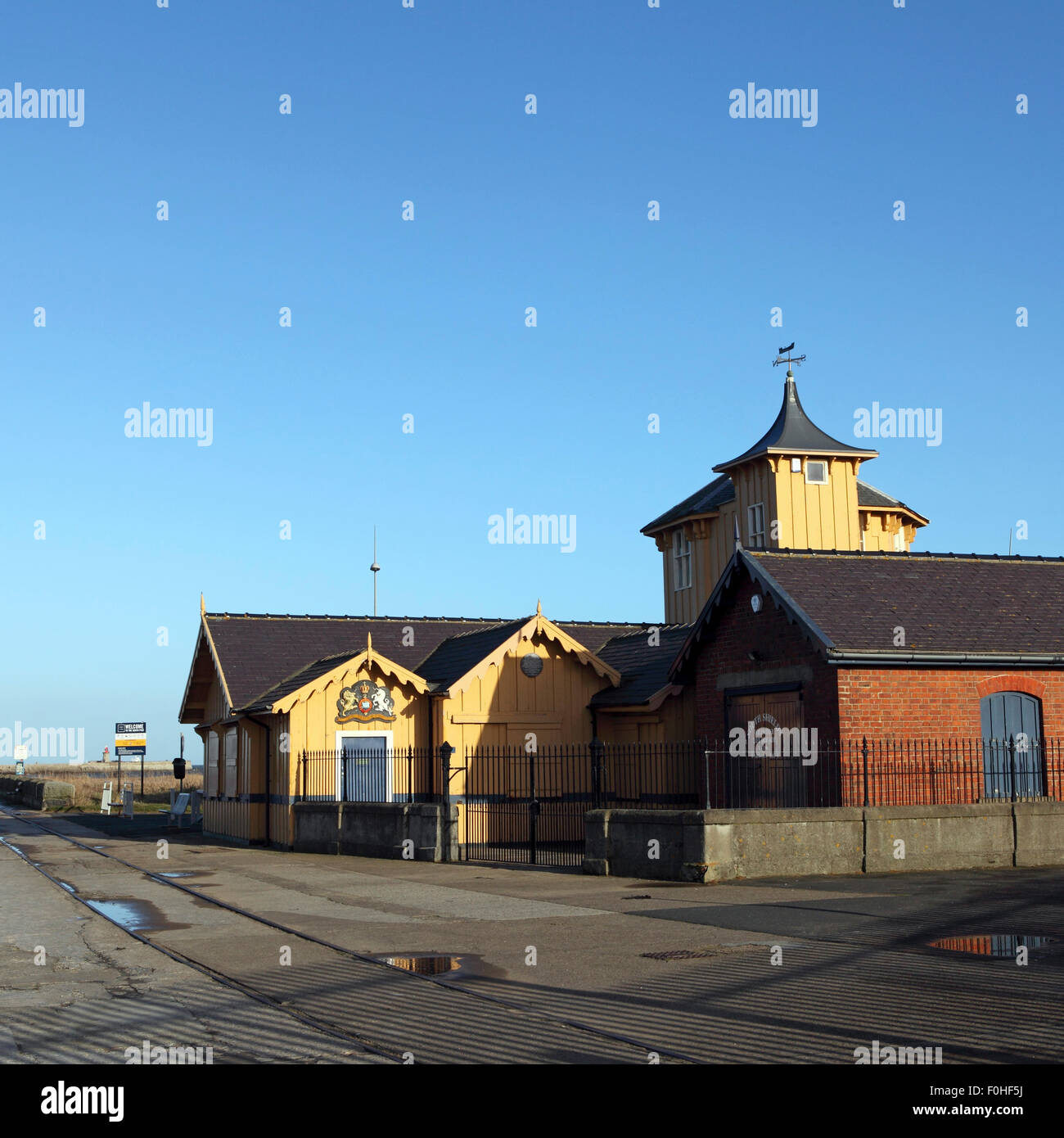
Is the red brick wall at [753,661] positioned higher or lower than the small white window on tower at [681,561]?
lower

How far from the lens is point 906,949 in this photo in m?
11.3

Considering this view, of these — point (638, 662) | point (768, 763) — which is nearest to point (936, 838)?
point (768, 763)

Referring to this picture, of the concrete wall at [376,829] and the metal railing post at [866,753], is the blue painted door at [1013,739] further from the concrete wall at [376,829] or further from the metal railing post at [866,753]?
the concrete wall at [376,829]

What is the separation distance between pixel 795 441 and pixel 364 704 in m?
15.8

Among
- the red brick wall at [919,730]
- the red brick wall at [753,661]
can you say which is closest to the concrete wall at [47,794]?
the red brick wall at [753,661]

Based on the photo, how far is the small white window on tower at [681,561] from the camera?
4012cm

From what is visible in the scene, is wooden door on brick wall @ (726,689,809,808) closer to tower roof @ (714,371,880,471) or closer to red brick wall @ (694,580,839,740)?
red brick wall @ (694,580,839,740)

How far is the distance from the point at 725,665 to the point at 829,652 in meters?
4.23

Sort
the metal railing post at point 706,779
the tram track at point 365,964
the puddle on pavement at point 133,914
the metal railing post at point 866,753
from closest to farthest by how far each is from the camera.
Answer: the tram track at point 365,964, the puddle on pavement at point 133,914, the metal railing post at point 706,779, the metal railing post at point 866,753

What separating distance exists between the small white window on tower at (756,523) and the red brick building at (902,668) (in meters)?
11.8

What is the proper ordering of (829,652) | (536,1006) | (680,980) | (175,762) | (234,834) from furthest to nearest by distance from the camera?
(175,762) < (234,834) < (829,652) < (680,980) < (536,1006)

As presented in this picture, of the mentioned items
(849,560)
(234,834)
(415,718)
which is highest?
(849,560)
